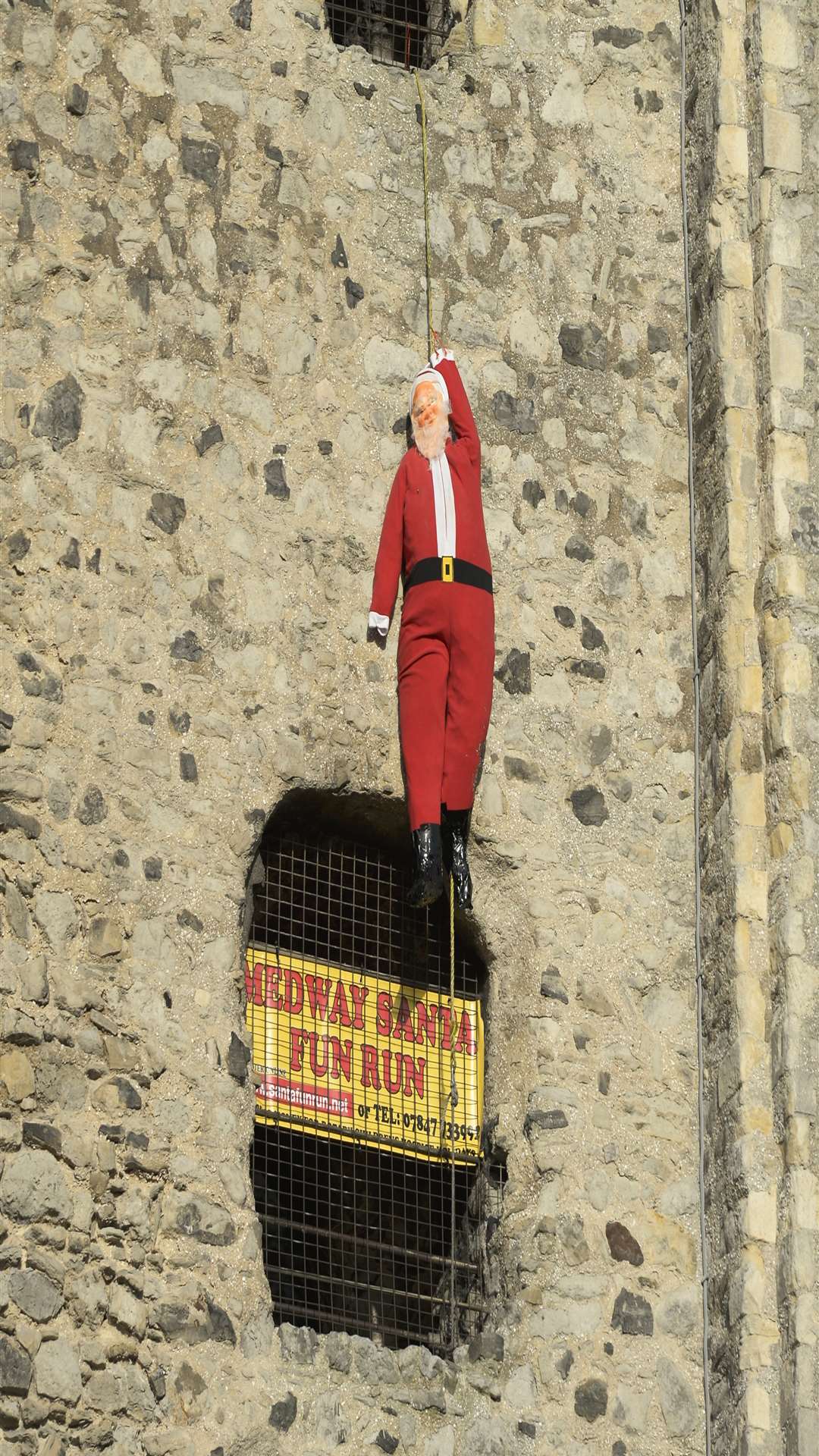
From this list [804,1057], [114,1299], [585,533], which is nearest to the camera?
[114,1299]

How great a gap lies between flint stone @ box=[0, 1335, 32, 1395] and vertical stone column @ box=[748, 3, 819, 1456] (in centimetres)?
273

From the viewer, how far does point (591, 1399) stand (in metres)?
10.5

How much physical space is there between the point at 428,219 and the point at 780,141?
1.48 metres

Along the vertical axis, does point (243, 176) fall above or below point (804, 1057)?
above

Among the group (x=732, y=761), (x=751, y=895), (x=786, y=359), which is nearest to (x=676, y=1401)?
(x=751, y=895)

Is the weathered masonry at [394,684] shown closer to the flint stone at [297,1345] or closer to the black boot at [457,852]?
the flint stone at [297,1345]

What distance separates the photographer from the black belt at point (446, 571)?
11.1 meters

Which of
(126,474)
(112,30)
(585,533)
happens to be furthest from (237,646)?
(112,30)

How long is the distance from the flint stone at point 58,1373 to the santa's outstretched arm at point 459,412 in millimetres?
3742

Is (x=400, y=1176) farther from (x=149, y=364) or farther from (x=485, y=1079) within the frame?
(x=149, y=364)

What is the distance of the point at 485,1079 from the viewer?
11094mm

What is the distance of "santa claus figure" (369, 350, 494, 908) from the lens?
430 inches

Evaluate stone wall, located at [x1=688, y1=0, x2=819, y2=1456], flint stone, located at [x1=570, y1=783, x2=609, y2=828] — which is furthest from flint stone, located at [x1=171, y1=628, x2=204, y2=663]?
stone wall, located at [x1=688, y1=0, x2=819, y2=1456]

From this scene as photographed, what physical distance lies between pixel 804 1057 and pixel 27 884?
2.92 m
